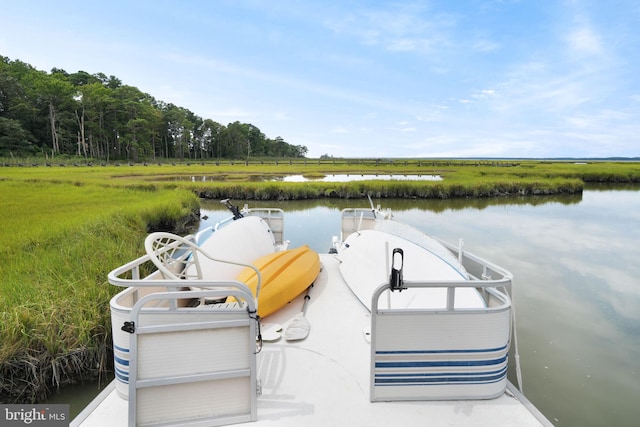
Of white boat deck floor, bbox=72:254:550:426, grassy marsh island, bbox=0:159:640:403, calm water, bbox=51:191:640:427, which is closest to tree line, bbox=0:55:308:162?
grassy marsh island, bbox=0:159:640:403

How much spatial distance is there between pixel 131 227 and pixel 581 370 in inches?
392

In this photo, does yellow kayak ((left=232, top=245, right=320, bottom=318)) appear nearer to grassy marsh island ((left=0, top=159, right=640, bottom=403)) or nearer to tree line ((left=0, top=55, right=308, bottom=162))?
grassy marsh island ((left=0, top=159, right=640, bottom=403))

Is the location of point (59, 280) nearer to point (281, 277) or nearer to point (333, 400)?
point (281, 277)

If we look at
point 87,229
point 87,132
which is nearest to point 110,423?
point 87,229

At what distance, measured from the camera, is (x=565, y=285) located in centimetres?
689

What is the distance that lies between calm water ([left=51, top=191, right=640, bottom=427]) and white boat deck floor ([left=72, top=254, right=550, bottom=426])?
1507 millimetres

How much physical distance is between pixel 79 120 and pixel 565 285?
63786mm

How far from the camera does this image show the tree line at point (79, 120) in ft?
144

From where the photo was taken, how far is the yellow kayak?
3.83 meters

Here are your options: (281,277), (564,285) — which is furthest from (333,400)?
(564,285)

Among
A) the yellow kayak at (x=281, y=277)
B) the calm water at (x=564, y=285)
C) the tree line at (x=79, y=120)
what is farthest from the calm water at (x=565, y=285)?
the tree line at (x=79, y=120)

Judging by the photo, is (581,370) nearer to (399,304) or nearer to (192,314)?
(399,304)

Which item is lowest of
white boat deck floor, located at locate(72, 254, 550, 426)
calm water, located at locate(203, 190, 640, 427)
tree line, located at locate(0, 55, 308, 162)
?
calm water, located at locate(203, 190, 640, 427)

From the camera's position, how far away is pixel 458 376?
2408mm
